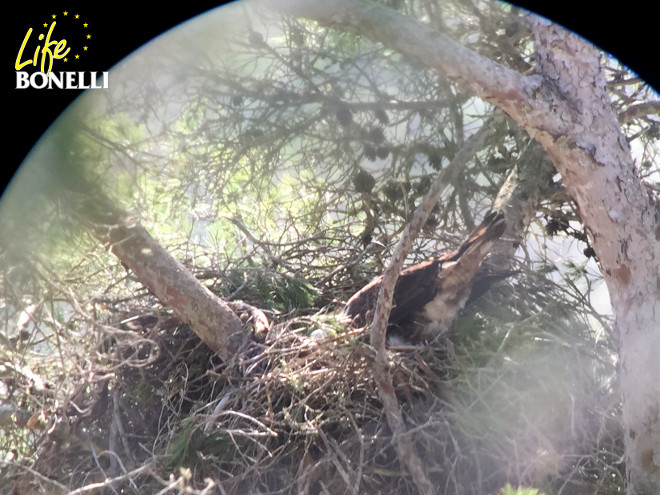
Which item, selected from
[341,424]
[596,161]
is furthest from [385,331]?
[596,161]

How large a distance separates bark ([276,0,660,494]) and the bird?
567mm

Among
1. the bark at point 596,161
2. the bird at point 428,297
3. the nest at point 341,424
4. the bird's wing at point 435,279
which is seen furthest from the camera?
the bird at point 428,297

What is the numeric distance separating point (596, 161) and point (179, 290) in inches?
68.9

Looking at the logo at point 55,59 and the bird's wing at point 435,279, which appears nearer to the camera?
the logo at point 55,59

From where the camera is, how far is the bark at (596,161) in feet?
7.81

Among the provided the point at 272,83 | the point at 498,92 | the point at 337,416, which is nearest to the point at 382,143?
the point at 272,83

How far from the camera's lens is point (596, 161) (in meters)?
2.45

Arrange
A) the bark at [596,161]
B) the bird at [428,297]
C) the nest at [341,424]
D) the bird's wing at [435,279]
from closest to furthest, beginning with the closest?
the bark at [596,161] → the nest at [341,424] → the bird's wing at [435,279] → the bird at [428,297]

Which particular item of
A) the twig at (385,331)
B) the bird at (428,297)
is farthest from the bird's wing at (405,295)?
Answer: the twig at (385,331)

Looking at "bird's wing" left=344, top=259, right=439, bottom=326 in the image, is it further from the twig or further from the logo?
the logo

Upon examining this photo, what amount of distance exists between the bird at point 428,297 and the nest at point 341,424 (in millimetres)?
133

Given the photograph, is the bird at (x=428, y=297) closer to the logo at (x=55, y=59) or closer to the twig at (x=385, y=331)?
the twig at (x=385, y=331)

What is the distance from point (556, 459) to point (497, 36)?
1956mm

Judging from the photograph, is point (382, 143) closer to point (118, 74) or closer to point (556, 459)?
point (118, 74)
